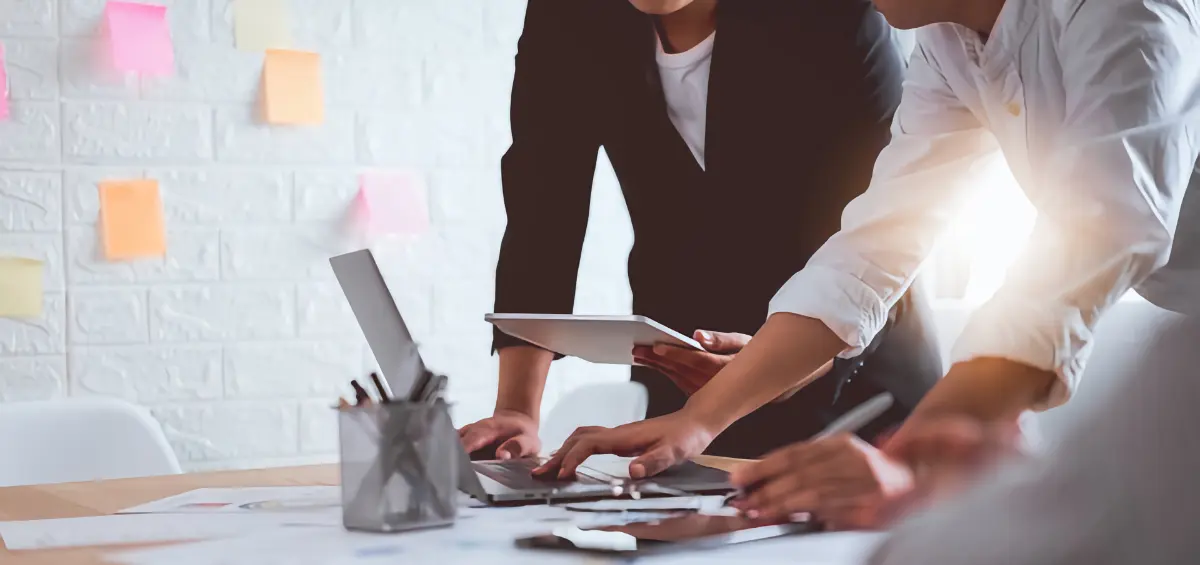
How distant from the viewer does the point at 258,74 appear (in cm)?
194

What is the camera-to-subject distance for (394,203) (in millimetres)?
2049

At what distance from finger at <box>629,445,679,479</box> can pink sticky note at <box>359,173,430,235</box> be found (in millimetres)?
1207

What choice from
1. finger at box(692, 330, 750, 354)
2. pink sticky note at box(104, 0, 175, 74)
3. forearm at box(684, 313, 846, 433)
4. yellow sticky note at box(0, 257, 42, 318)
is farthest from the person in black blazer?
yellow sticky note at box(0, 257, 42, 318)

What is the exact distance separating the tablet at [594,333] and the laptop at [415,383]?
129mm

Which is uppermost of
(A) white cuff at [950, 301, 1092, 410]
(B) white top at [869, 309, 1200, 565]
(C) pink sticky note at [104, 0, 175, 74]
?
(C) pink sticky note at [104, 0, 175, 74]

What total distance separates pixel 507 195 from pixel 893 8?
70cm

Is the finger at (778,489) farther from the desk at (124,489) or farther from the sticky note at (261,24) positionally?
the sticky note at (261,24)

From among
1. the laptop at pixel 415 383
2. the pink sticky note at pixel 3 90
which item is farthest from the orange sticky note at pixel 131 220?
the laptop at pixel 415 383

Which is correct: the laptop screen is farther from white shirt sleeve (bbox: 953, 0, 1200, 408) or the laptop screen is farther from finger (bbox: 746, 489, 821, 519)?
white shirt sleeve (bbox: 953, 0, 1200, 408)

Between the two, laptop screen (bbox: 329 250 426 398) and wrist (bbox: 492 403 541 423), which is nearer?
laptop screen (bbox: 329 250 426 398)

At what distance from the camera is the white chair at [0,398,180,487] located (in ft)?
4.67

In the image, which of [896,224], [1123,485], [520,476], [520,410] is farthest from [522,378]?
[1123,485]

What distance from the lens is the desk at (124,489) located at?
0.89 meters

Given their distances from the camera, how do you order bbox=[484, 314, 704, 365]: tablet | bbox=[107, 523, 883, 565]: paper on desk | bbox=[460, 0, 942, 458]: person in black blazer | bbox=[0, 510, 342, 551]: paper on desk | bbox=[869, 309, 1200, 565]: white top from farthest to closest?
bbox=[460, 0, 942, 458]: person in black blazer
bbox=[484, 314, 704, 365]: tablet
bbox=[0, 510, 342, 551]: paper on desk
bbox=[107, 523, 883, 565]: paper on desk
bbox=[869, 309, 1200, 565]: white top
